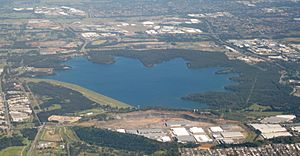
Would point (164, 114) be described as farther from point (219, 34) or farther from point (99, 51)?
point (219, 34)

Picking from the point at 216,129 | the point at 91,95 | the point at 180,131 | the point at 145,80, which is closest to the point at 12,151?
the point at 180,131

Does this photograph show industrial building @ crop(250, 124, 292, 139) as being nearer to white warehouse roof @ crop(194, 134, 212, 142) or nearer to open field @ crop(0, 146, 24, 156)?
white warehouse roof @ crop(194, 134, 212, 142)

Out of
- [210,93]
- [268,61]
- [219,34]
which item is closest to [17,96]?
[210,93]

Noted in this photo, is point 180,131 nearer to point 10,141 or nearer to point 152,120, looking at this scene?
point 152,120

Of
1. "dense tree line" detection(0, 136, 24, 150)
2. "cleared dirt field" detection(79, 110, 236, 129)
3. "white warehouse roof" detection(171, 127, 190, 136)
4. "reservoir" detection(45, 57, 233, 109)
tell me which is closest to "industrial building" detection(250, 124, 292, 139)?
"cleared dirt field" detection(79, 110, 236, 129)

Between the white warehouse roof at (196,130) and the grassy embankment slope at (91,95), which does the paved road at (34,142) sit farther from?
the white warehouse roof at (196,130)

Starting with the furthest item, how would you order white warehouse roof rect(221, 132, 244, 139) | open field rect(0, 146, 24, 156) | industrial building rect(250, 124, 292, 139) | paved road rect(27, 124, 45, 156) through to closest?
1. industrial building rect(250, 124, 292, 139)
2. white warehouse roof rect(221, 132, 244, 139)
3. paved road rect(27, 124, 45, 156)
4. open field rect(0, 146, 24, 156)
